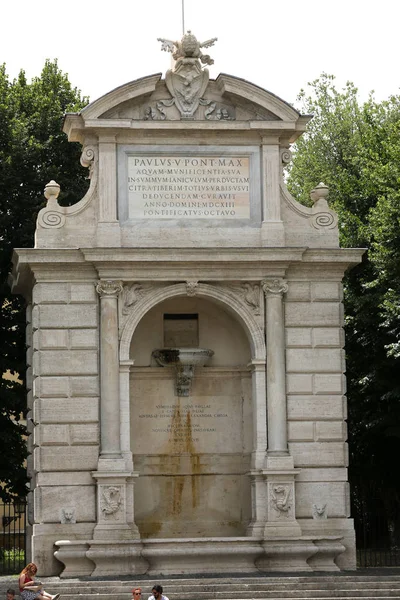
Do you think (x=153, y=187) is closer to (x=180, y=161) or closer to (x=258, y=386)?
(x=180, y=161)

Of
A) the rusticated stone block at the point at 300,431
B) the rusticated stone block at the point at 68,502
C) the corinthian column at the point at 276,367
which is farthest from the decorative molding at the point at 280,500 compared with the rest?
the rusticated stone block at the point at 68,502

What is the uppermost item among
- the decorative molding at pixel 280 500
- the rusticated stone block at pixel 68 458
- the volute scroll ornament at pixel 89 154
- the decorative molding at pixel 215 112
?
the decorative molding at pixel 215 112

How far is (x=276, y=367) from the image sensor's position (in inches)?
1030

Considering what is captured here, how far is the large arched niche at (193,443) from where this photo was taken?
2692cm

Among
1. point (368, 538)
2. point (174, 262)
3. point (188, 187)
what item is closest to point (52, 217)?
point (174, 262)

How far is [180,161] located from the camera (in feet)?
87.9

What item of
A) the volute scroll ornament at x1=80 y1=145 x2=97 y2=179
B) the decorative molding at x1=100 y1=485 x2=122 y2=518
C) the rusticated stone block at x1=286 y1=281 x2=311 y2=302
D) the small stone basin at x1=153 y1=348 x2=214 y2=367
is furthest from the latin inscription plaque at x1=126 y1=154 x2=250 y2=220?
the decorative molding at x1=100 y1=485 x2=122 y2=518

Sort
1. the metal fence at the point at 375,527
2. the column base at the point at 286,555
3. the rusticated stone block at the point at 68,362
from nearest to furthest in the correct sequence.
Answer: the column base at the point at 286,555 → the rusticated stone block at the point at 68,362 → the metal fence at the point at 375,527

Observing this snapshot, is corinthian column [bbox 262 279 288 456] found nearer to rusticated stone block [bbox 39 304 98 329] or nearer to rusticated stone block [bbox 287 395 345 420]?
rusticated stone block [bbox 287 395 345 420]

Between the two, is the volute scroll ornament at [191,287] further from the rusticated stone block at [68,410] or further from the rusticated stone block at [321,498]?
the rusticated stone block at [321,498]

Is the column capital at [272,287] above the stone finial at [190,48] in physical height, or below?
below

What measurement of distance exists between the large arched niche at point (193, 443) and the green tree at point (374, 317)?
4.27 metres

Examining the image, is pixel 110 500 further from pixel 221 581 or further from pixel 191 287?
pixel 191 287

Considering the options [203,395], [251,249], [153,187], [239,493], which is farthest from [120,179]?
[239,493]
